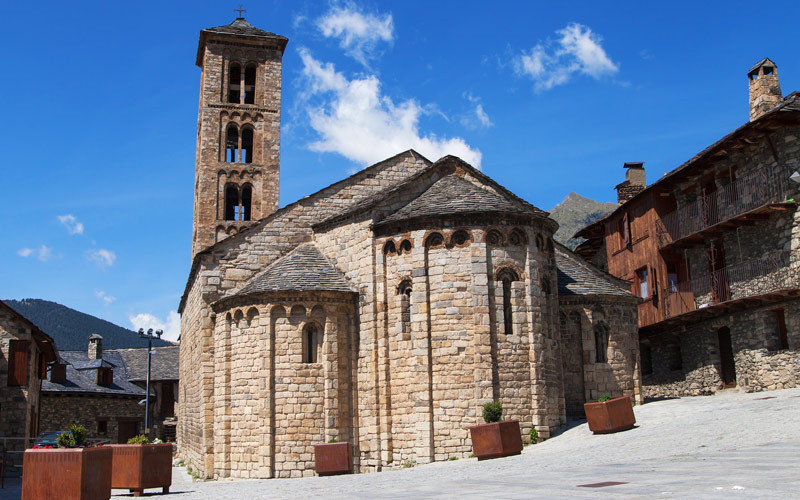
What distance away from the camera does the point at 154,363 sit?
45.7 meters

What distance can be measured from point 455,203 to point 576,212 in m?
137

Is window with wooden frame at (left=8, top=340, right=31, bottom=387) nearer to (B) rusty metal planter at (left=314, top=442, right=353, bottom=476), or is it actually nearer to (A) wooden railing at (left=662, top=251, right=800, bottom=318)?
(B) rusty metal planter at (left=314, top=442, right=353, bottom=476)

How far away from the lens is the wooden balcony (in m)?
21.0

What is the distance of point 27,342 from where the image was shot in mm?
23312

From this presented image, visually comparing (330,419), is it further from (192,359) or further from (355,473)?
(192,359)

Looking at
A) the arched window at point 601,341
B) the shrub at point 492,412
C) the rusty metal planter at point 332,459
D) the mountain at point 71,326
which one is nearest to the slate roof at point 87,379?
the rusty metal planter at point 332,459

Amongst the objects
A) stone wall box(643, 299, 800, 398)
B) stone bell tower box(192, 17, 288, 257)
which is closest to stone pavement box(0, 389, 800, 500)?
stone wall box(643, 299, 800, 398)

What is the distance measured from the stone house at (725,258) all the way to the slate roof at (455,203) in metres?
7.11

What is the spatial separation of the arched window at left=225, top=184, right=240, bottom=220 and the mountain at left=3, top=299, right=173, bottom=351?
76.3 metres

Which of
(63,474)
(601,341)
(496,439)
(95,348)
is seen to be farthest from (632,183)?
(95,348)

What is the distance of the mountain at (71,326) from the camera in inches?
4060

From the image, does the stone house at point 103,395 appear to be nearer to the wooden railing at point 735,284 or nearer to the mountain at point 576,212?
the wooden railing at point 735,284

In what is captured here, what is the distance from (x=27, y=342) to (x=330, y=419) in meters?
10.9

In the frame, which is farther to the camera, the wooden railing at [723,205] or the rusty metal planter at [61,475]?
the wooden railing at [723,205]
